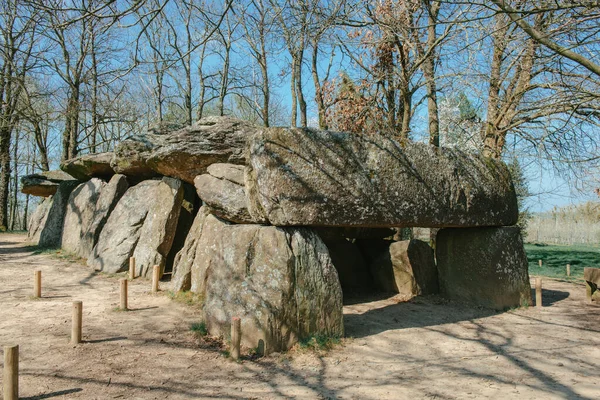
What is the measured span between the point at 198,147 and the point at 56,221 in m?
6.37

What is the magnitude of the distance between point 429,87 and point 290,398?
296 inches

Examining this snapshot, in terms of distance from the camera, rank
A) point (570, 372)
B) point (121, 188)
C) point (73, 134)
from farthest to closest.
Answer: point (73, 134)
point (121, 188)
point (570, 372)

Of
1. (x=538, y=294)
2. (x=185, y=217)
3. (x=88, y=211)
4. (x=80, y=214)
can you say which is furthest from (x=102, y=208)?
(x=538, y=294)

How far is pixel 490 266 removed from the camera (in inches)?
283

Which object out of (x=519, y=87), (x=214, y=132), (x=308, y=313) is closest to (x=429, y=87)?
(x=519, y=87)

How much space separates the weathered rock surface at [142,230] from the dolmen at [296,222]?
30 millimetres

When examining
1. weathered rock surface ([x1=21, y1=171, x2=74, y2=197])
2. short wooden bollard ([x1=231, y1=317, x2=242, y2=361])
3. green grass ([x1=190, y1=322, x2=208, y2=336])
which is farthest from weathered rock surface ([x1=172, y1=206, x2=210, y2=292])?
weathered rock surface ([x1=21, y1=171, x2=74, y2=197])

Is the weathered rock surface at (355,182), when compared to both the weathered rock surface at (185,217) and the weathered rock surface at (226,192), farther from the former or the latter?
the weathered rock surface at (185,217)

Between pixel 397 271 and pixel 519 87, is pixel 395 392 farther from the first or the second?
pixel 519 87

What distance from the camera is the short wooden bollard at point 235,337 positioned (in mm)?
4863

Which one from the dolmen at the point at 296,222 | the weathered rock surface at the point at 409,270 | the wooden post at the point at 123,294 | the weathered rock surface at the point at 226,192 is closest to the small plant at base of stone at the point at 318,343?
the dolmen at the point at 296,222

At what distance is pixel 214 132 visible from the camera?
8938 millimetres

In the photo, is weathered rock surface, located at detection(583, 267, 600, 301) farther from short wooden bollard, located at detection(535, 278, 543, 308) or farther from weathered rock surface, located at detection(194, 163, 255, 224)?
weathered rock surface, located at detection(194, 163, 255, 224)

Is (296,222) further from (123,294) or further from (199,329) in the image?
Answer: (123,294)
